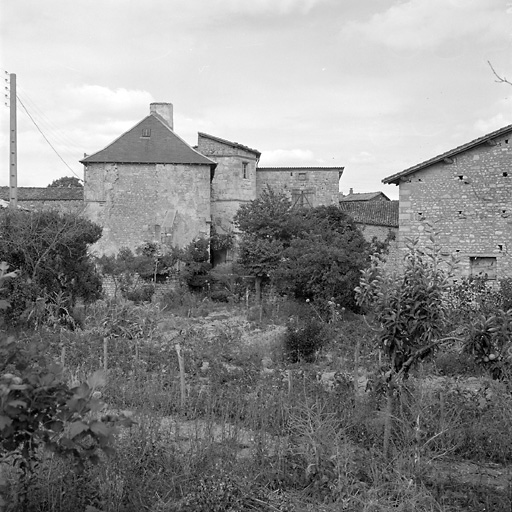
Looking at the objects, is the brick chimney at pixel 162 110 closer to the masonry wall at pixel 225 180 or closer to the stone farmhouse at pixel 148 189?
the stone farmhouse at pixel 148 189

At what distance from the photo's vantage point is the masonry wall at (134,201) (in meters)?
26.1

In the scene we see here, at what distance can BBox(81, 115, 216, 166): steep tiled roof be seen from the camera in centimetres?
2617

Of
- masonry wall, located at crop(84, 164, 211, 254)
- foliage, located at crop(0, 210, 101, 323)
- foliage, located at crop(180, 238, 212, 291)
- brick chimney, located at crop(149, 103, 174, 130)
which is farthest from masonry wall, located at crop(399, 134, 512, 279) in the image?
brick chimney, located at crop(149, 103, 174, 130)

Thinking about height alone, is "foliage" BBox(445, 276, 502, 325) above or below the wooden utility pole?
below

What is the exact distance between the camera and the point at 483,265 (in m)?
14.6

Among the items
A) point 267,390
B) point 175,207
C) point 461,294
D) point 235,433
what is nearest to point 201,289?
point 175,207

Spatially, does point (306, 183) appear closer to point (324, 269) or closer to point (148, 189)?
point (148, 189)

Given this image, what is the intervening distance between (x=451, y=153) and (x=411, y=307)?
35.6ft

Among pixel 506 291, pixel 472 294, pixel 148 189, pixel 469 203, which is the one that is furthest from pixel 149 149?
pixel 506 291

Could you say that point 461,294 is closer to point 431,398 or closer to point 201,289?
point 431,398

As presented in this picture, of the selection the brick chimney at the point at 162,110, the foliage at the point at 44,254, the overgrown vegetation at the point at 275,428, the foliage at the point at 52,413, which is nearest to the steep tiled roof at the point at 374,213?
the brick chimney at the point at 162,110

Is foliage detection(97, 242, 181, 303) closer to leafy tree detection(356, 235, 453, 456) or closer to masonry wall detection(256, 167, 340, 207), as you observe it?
masonry wall detection(256, 167, 340, 207)

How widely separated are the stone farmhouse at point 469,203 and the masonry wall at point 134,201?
13666mm

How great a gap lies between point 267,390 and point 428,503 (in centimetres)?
277
